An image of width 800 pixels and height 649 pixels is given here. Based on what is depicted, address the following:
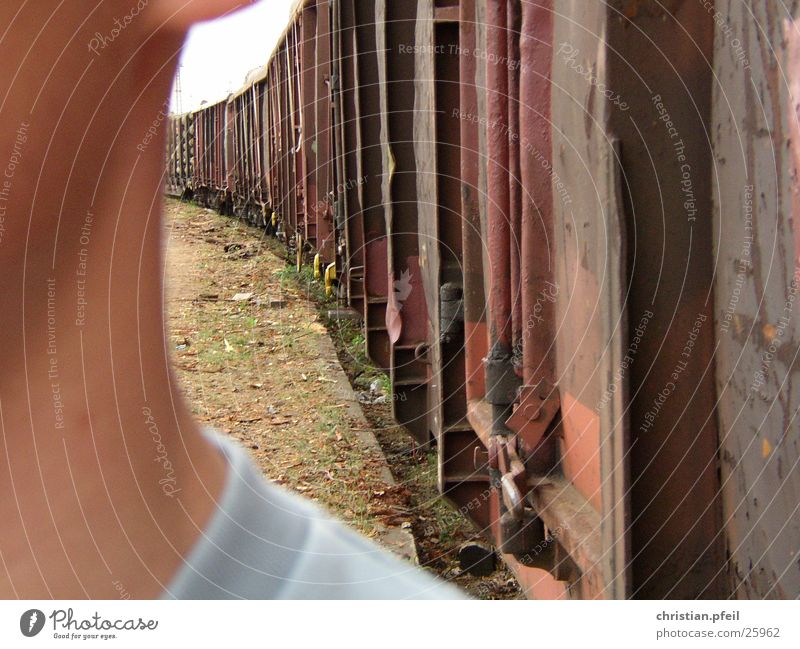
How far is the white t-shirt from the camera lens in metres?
1.80

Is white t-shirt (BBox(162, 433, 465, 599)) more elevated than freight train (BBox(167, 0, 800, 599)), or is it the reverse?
freight train (BBox(167, 0, 800, 599))

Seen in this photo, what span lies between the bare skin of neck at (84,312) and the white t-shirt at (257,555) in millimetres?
95

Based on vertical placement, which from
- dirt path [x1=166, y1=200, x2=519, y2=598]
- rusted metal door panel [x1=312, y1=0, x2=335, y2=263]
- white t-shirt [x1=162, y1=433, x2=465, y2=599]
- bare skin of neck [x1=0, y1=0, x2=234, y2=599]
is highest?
rusted metal door panel [x1=312, y1=0, x2=335, y2=263]

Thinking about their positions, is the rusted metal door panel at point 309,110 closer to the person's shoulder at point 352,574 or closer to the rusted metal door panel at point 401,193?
the rusted metal door panel at point 401,193

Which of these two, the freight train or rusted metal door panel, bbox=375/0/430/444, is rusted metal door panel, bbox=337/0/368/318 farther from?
the freight train

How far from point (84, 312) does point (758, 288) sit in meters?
1.07

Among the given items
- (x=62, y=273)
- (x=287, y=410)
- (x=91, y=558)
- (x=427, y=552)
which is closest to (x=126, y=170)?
(x=62, y=273)

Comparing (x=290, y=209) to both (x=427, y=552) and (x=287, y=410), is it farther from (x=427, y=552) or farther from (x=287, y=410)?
(x=427, y=552)

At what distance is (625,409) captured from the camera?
1.40 metres

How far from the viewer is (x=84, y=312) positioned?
5.10ft

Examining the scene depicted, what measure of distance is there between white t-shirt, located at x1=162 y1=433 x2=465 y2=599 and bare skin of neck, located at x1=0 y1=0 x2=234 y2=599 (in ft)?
0.31

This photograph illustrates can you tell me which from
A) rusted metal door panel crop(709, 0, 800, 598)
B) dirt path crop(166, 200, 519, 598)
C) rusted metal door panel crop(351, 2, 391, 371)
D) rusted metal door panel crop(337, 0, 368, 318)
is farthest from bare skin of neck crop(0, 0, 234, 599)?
rusted metal door panel crop(337, 0, 368, 318)

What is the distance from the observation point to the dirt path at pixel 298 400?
14.0ft

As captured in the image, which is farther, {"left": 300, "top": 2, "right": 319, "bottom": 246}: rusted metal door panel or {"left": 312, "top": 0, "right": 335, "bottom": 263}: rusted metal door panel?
{"left": 300, "top": 2, "right": 319, "bottom": 246}: rusted metal door panel
